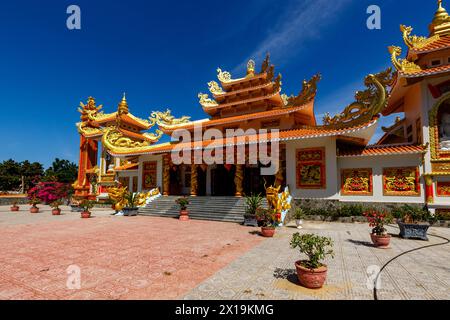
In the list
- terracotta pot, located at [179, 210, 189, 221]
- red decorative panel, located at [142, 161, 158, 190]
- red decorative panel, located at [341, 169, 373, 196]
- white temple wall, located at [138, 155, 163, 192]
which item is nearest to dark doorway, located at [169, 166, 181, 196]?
white temple wall, located at [138, 155, 163, 192]

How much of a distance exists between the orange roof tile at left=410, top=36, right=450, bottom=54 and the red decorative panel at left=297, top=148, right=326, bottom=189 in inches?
281

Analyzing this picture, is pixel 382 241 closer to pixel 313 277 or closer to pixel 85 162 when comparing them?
pixel 313 277

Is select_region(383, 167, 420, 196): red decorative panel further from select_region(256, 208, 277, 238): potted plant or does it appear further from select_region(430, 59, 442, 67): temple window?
select_region(256, 208, 277, 238): potted plant

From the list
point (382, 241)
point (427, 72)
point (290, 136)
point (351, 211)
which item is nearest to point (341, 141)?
point (290, 136)

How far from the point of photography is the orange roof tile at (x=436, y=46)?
1191cm

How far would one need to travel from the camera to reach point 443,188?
10953 millimetres

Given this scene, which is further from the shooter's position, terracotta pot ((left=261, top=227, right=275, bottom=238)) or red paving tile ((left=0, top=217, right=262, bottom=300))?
terracotta pot ((left=261, top=227, right=275, bottom=238))

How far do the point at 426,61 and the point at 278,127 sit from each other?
8.68m

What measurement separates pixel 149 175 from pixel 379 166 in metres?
15.8

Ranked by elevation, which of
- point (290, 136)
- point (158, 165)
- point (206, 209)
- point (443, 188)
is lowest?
point (206, 209)

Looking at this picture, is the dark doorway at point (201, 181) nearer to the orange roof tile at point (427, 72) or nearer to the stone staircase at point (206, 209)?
the stone staircase at point (206, 209)

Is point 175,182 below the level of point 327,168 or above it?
below

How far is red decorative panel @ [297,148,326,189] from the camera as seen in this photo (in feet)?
42.0
